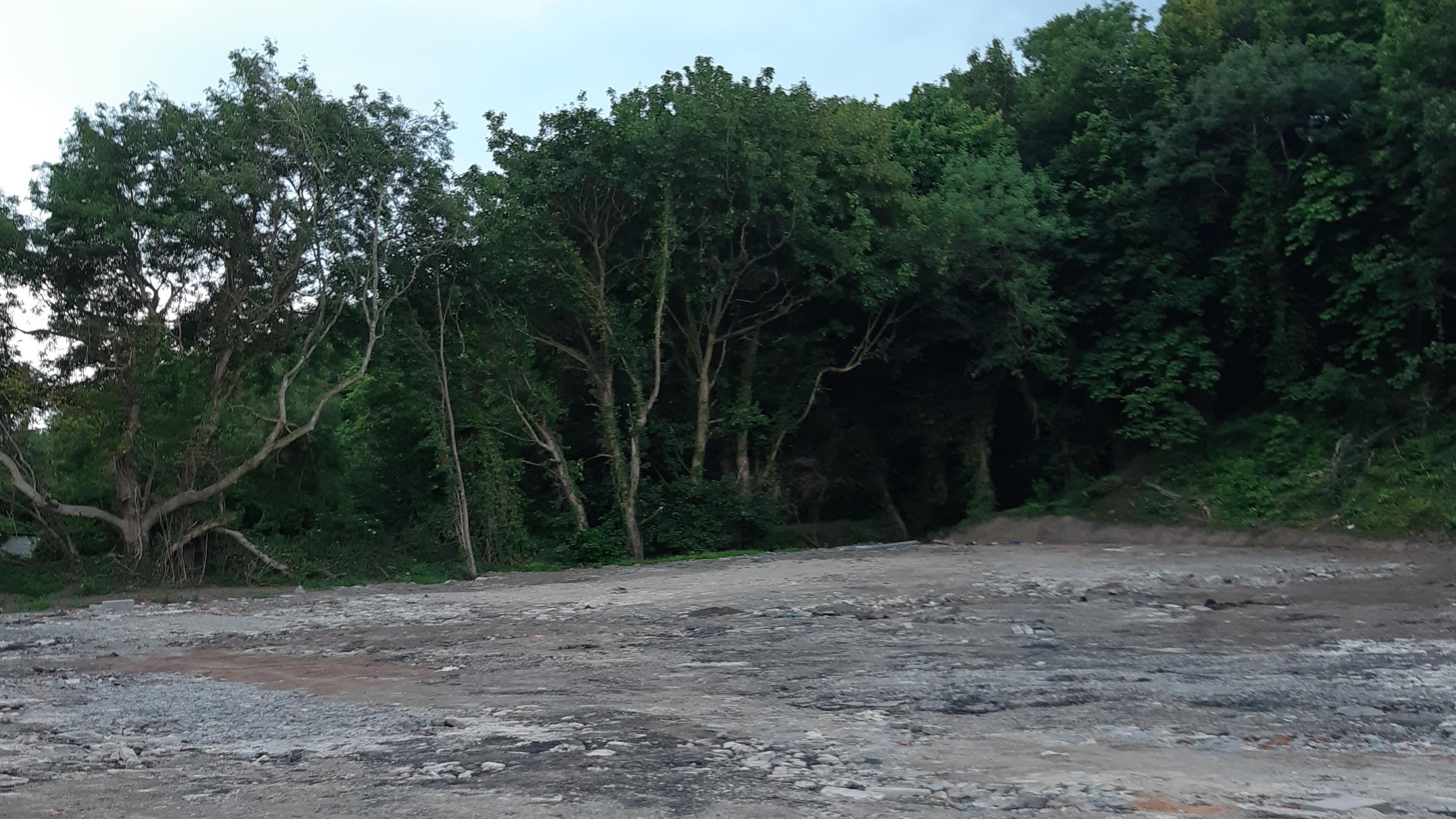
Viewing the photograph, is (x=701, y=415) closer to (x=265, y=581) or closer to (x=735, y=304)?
(x=735, y=304)

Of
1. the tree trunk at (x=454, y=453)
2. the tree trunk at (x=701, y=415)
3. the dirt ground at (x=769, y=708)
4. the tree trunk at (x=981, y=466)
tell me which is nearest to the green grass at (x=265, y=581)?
the tree trunk at (x=454, y=453)

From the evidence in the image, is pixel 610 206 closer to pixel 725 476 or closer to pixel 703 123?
pixel 703 123

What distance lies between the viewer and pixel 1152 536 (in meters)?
27.7

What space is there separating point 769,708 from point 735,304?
77.5 feet

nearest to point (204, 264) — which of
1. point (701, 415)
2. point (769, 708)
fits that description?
point (701, 415)

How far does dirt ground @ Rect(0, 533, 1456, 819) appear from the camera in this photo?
18.6 ft

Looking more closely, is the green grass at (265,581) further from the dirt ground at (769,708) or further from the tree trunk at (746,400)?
the dirt ground at (769,708)

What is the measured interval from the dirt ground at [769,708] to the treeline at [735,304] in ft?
30.9

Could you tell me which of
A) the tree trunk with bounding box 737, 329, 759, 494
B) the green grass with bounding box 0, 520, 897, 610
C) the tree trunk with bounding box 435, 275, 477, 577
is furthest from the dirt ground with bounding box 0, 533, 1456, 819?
the tree trunk with bounding box 737, 329, 759, 494

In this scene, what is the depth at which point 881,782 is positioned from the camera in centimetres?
589

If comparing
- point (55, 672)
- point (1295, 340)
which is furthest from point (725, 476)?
point (55, 672)

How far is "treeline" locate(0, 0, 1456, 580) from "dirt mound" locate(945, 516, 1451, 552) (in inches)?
31.0

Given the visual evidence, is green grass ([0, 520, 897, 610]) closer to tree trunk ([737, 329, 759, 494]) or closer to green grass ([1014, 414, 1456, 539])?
tree trunk ([737, 329, 759, 494])

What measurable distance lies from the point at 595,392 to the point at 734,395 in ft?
15.6
